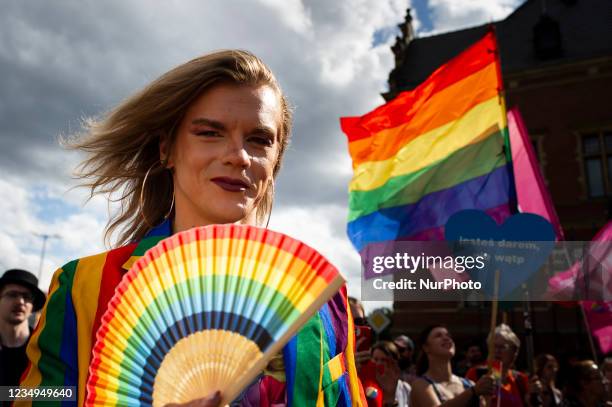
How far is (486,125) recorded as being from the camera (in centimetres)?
628

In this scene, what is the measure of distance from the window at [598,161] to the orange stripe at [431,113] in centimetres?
1537

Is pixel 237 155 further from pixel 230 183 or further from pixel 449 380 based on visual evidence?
pixel 449 380

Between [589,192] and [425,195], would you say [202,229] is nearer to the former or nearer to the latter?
[425,195]

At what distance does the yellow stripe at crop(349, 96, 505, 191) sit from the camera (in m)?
6.32

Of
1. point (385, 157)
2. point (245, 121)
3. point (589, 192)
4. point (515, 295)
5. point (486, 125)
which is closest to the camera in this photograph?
point (245, 121)

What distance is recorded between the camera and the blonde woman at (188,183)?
121 cm

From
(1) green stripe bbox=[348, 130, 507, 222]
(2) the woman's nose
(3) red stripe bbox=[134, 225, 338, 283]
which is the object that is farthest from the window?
(3) red stripe bbox=[134, 225, 338, 283]

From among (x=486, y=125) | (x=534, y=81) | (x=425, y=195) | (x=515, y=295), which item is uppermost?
(x=534, y=81)

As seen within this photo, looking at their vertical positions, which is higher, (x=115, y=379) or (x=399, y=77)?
(x=399, y=77)

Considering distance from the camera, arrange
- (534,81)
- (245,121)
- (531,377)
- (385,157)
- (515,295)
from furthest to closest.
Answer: (534,81) → (385,157) → (531,377) → (515,295) → (245,121)

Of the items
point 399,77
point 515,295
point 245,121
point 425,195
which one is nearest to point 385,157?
point 425,195

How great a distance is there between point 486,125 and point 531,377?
2.94 meters

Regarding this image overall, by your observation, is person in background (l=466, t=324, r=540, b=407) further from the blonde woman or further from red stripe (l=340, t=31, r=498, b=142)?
the blonde woman

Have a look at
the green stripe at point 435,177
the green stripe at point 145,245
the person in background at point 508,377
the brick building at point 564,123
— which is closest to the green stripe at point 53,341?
the green stripe at point 145,245
